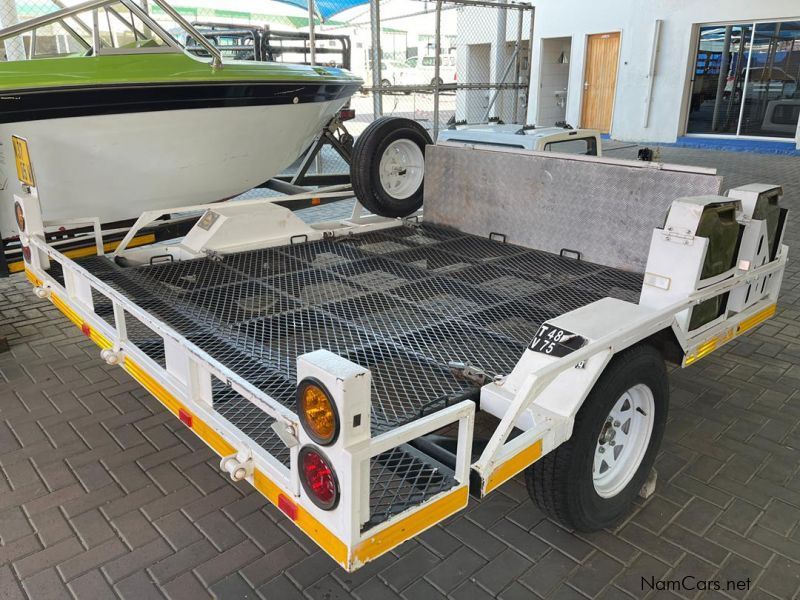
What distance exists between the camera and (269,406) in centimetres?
188

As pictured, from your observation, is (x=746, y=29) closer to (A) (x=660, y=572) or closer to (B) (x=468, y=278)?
(B) (x=468, y=278)

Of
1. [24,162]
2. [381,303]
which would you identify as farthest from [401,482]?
[24,162]

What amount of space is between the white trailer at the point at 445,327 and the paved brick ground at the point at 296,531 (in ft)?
0.86

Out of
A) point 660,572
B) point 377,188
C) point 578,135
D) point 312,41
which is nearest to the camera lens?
→ point 660,572

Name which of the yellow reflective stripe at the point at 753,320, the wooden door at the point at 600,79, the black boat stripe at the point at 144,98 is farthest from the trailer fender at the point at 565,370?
the wooden door at the point at 600,79

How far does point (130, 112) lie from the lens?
510cm

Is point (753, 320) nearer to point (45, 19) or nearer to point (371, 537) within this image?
point (371, 537)

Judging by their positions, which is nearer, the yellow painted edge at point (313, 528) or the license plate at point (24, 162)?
the yellow painted edge at point (313, 528)

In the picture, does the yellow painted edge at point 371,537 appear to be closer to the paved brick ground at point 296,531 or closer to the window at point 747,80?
the paved brick ground at point 296,531

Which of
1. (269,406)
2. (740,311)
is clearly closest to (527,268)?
(740,311)

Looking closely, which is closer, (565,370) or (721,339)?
(565,370)

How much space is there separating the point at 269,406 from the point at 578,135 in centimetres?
504

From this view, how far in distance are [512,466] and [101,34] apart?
195 inches

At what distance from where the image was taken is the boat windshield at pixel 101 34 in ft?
16.8
